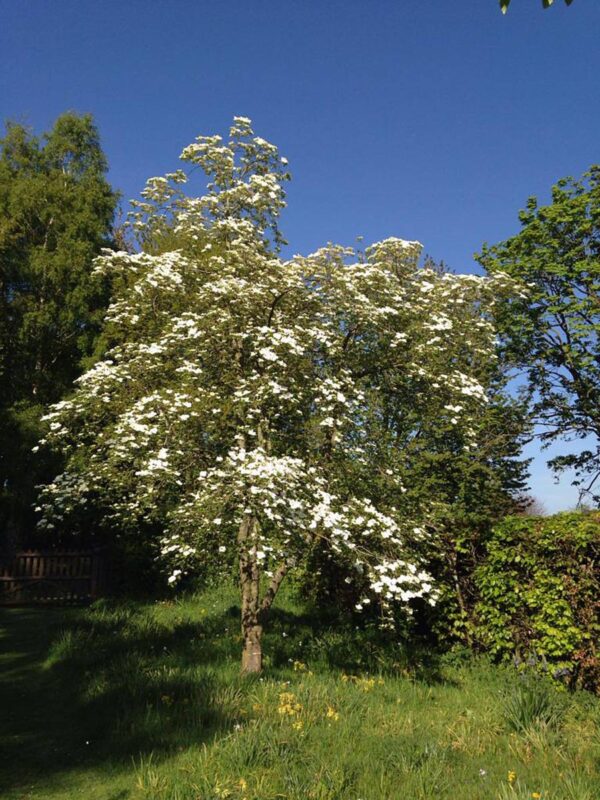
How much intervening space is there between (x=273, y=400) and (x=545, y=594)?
5.38 meters

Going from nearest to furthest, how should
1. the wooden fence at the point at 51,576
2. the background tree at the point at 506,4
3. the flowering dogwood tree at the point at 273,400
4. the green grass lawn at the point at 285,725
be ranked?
1. the background tree at the point at 506,4
2. the green grass lawn at the point at 285,725
3. the flowering dogwood tree at the point at 273,400
4. the wooden fence at the point at 51,576

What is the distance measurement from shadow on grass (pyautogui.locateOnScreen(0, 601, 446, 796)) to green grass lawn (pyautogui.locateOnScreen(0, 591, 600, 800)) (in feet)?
0.10

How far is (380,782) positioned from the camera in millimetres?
5488

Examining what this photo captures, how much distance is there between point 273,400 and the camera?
9352 millimetres

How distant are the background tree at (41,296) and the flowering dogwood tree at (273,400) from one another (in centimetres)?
1238

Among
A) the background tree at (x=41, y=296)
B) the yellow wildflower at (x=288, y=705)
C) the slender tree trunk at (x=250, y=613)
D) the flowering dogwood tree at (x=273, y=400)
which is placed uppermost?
the background tree at (x=41, y=296)

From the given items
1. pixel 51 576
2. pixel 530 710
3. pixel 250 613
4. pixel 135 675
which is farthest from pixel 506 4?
pixel 51 576

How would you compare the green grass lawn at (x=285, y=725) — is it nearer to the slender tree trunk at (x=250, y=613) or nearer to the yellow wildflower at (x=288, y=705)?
the yellow wildflower at (x=288, y=705)

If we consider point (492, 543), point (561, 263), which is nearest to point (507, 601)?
point (492, 543)

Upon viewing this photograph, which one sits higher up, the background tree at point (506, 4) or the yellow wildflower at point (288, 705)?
the background tree at point (506, 4)

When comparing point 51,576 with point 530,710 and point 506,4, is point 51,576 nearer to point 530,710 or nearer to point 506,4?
point 530,710

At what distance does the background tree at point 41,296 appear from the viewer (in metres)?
22.3

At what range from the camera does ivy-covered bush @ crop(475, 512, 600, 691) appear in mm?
9078

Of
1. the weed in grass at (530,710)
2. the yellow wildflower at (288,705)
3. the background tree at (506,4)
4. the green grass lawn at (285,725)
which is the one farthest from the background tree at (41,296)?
the background tree at (506,4)
